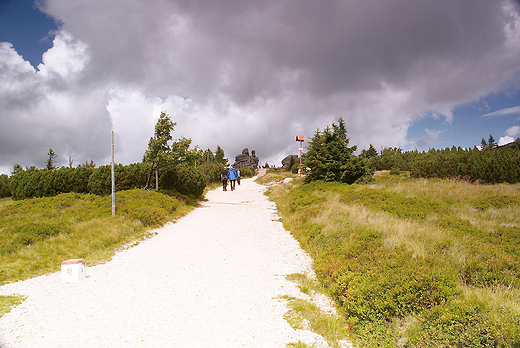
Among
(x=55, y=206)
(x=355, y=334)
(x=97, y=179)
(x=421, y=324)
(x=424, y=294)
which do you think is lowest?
(x=355, y=334)

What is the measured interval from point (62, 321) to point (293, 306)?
367 centimetres

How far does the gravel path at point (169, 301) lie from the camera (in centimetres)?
358

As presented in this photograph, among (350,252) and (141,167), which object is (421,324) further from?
(141,167)

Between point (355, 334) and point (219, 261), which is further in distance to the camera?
point (219, 261)

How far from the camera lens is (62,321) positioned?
3.99 m

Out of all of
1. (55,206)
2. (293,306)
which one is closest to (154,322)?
(293,306)

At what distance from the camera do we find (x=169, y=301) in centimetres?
461

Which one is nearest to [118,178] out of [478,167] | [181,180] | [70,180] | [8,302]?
[70,180]

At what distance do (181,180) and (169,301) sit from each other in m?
12.2

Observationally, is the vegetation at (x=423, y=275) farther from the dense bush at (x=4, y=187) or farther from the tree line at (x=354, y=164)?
the dense bush at (x=4, y=187)

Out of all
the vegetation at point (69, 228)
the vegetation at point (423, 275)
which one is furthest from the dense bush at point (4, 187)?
the vegetation at point (423, 275)

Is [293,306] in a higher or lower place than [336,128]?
lower

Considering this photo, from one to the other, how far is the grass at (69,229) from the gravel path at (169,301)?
0.63m

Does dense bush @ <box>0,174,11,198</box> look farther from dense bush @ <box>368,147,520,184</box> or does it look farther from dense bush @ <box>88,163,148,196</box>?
dense bush @ <box>368,147,520,184</box>
